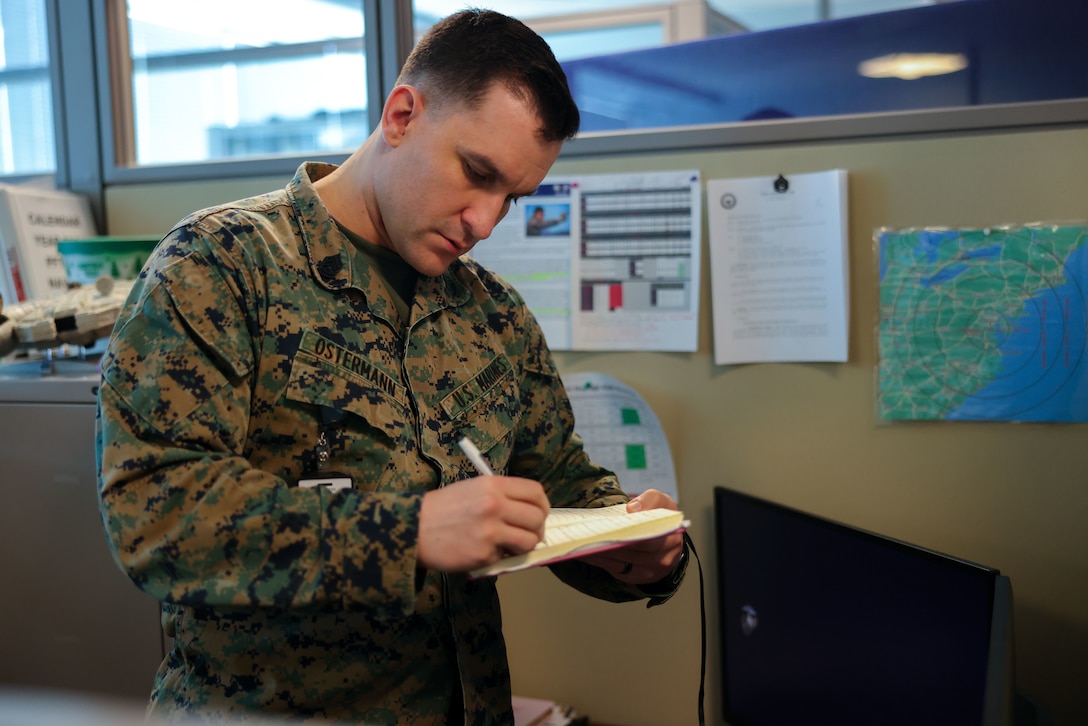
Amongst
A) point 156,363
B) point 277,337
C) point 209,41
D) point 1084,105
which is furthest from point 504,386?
point 209,41

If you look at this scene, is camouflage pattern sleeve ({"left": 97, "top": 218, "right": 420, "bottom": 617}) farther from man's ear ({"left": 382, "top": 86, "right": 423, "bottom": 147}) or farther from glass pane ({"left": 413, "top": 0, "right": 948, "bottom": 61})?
glass pane ({"left": 413, "top": 0, "right": 948, "bottom": 61})

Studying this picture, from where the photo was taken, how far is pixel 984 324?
4.07ft

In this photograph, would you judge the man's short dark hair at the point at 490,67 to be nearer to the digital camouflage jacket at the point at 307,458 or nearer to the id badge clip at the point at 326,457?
the digital camouflage jacket at the point at 307,458

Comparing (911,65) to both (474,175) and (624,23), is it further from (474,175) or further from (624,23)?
(624,23)

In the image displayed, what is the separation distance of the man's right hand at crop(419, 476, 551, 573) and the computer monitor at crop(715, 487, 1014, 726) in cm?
40

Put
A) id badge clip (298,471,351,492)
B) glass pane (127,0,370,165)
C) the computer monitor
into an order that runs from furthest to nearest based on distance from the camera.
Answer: glass pane (127,0,370,165) → the computer monitor → id badge clip (298,471,351,492)

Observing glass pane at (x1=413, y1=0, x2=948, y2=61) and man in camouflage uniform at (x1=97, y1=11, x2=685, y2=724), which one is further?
glass pane at (x1=413, y1=0, x2=948, y2=61)

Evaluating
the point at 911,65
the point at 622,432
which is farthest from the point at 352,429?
the point at 911,65

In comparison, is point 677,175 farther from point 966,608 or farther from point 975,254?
point 966,608

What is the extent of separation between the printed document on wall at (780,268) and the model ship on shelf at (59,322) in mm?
940

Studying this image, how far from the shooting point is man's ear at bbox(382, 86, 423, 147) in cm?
90

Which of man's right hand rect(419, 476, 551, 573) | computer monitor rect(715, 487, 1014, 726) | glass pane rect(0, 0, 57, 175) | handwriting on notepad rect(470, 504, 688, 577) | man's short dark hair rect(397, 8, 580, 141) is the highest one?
glass pane rect(0, 0, 57, 175)

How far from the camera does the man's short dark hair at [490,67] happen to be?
2.89 feet

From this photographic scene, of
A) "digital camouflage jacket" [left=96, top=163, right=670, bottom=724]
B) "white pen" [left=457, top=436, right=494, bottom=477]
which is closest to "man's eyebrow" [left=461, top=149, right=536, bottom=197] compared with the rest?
"digital camouflage jacket" [left=96, top=163, right=670, bottom=724]
